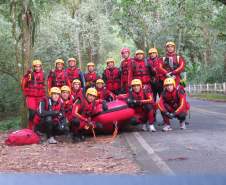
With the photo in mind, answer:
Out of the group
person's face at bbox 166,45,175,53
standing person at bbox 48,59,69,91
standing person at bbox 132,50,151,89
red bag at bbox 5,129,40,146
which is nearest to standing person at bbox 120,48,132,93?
standing person at bbox 132,50,151,89

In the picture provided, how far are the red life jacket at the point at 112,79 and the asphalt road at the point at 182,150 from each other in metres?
2.15

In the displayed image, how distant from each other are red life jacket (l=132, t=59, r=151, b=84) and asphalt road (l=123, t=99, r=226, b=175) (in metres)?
1.35

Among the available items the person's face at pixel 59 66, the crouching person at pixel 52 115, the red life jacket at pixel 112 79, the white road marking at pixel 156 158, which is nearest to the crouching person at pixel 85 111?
the crouching person at pixel 52 115

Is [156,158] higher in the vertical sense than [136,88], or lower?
lower

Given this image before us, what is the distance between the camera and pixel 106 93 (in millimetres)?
13555

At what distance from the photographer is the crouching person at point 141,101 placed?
12.2 metres

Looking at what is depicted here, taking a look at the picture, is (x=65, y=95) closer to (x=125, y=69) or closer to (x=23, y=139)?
(x=23, y=139)

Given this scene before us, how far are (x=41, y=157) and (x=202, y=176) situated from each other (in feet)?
16.3

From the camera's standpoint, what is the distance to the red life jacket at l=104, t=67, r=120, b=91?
1427 cm

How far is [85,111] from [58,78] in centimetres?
210

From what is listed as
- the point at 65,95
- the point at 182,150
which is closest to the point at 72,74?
the point at 65,95

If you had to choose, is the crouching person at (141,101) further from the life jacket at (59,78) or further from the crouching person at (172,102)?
the life jacket at (59,78)

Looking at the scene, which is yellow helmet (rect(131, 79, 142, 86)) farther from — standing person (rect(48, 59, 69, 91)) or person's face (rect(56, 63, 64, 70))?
person's face (rect(56, 63, 64, 70))

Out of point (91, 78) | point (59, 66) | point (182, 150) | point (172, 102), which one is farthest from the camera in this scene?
point (91, 78)
